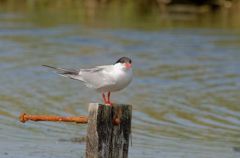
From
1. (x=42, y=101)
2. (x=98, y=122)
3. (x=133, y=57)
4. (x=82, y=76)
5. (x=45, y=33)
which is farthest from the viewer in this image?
(x=45, y=33)

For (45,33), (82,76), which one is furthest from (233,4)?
(82,76)

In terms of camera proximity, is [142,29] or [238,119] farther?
[142,29]

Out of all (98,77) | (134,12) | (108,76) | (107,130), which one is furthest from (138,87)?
(134,12)

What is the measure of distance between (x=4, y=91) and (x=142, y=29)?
9.09 m

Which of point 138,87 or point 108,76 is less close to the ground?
point 138,87

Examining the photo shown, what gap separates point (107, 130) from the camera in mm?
7148

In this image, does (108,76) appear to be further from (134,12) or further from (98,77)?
(134,12)

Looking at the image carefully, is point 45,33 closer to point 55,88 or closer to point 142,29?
point 142,29

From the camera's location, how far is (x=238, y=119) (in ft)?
37.1

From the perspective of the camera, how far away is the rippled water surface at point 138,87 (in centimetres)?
964

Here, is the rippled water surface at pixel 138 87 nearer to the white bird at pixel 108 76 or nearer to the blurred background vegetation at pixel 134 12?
the blurred background vegetation at pixel 134 12

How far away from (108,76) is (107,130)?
55 centimetres

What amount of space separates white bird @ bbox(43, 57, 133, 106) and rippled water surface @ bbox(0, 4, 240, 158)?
1.29 meters

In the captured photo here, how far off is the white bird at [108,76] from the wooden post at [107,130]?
5.6 inches
